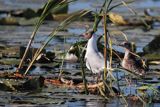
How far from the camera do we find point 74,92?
8.58 metres

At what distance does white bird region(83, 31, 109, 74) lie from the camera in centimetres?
928

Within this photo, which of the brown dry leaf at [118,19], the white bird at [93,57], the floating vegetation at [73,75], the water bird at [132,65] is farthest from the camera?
the brown dry leaf at [118,19]

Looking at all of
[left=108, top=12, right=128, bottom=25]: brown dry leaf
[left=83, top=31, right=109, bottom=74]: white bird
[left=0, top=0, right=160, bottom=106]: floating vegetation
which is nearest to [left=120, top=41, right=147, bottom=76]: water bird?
[left=0, top=0, right=160, bottom=106]: floating vegetation

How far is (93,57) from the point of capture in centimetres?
955

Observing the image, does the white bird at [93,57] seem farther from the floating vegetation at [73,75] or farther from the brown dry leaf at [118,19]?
the brown dry leaf at [118,19]

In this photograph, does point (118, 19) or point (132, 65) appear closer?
point (132, 65)

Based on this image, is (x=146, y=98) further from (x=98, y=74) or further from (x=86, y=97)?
(x=98, y=74)

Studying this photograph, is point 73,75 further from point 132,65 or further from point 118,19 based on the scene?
point 118,19

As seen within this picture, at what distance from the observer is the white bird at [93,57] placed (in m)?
9.28

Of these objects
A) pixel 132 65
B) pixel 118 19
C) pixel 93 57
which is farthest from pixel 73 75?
pixel 118 19

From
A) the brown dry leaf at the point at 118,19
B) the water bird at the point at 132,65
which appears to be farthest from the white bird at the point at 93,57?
the brown dry leaf at the point at 118,19

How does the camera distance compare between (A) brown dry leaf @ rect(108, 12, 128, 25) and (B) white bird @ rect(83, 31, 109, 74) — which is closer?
(B) white bird @ rect(83, 31, 109, 74)

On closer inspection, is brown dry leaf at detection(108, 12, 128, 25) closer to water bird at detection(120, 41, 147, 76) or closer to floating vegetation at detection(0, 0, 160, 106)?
floating vegetation at detection(0, 0, 160, 106)

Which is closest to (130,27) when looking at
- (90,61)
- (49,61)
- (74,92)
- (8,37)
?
(8,37)
